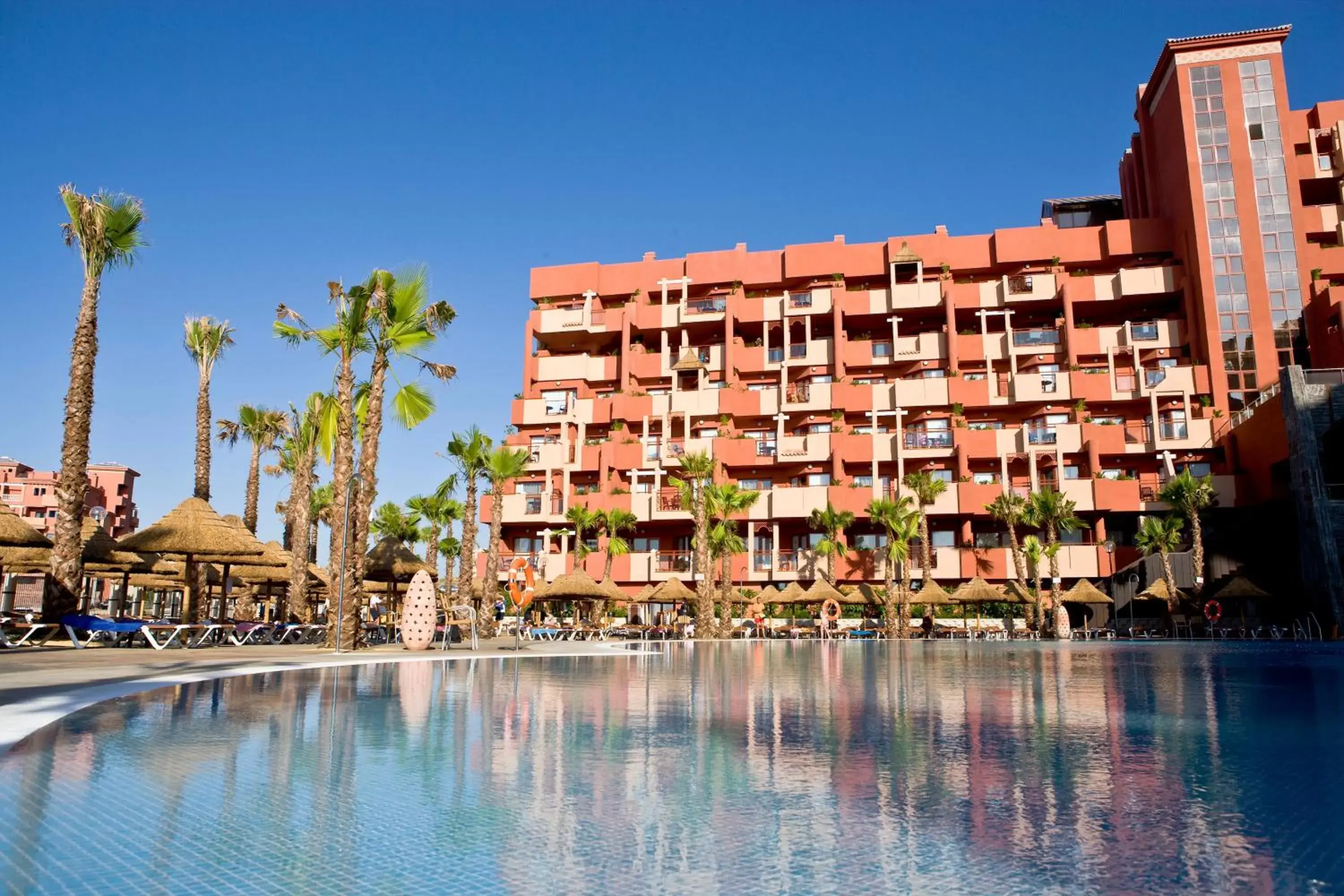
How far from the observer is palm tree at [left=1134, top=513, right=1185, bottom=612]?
36.6 meters

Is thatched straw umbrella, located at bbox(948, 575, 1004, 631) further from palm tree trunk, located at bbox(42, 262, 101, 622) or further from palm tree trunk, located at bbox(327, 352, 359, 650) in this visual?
palm tree trunk, located at bbox(42, 262, 101, 622)

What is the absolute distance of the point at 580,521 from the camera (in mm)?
46406

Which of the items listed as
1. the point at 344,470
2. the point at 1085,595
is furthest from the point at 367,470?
the point at 1085,595

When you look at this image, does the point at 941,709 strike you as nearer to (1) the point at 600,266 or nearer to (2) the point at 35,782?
(2) the point at 35,782

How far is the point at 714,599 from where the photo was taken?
41750 mm

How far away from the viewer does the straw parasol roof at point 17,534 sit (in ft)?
61.2

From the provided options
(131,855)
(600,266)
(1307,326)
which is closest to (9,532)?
(131,855)

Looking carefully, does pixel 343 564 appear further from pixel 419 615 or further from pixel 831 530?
pixel 831 530

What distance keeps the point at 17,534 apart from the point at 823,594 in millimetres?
28399

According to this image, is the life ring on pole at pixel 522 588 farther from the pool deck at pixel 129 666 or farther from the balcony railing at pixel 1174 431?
the balcony railing at pixel 1174 431

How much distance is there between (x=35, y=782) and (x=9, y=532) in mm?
17730

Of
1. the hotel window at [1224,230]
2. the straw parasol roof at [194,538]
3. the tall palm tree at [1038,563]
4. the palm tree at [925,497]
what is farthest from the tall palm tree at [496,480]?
the hotel window at [1224,230]

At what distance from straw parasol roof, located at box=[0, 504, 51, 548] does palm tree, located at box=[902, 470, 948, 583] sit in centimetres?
3344

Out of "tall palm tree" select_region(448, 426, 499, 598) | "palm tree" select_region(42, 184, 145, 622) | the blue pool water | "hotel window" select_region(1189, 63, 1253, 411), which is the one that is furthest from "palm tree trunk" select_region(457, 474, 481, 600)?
"hotel window" select_region(1189, 63, 1253, 411)
